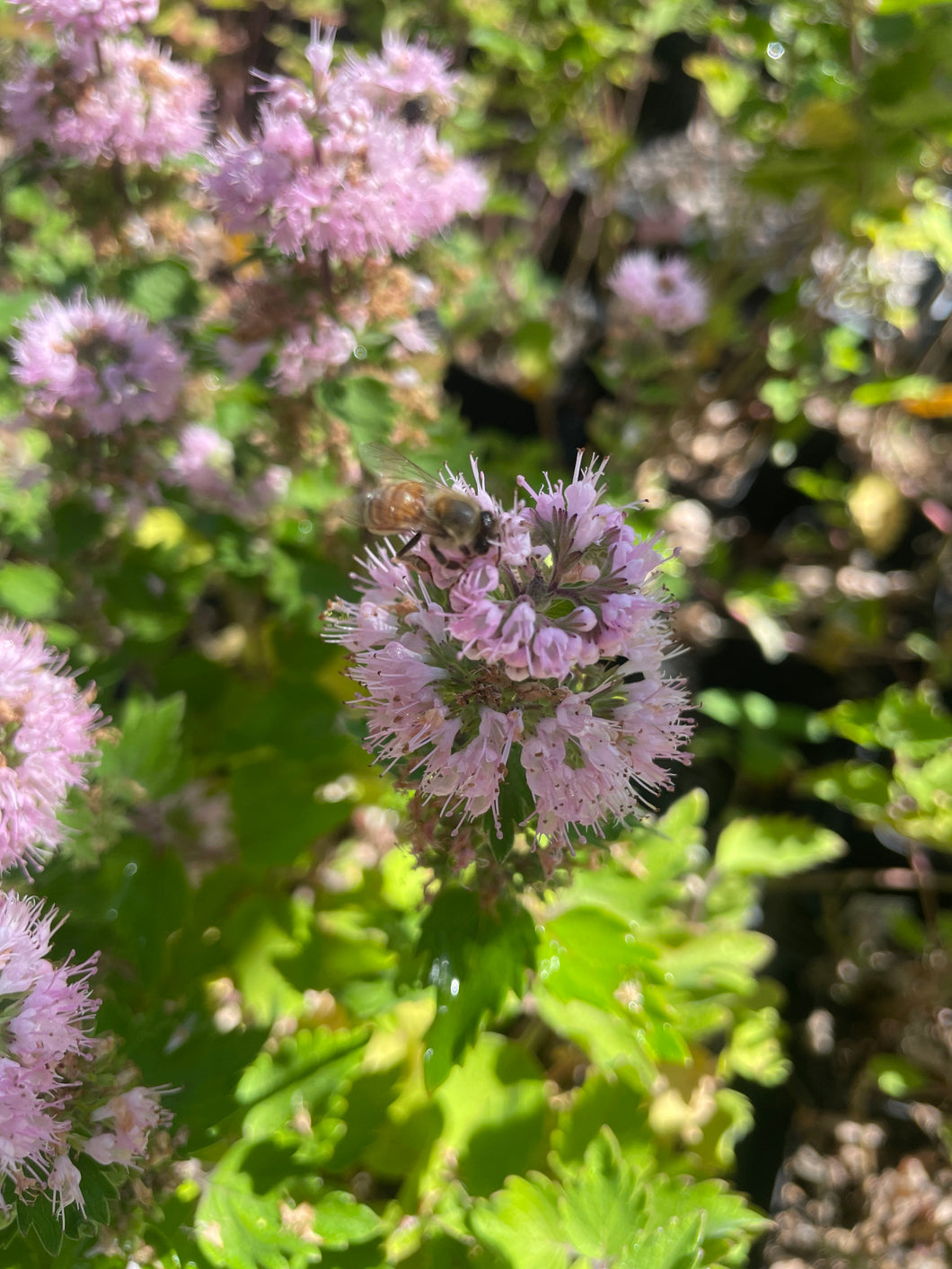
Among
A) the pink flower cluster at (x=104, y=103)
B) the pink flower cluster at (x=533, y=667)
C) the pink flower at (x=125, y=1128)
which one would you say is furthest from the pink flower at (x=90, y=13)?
the pink flower at (x=125, y=1128)

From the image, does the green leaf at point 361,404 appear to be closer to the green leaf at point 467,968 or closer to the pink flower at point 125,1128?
the green leaf at point 467,968

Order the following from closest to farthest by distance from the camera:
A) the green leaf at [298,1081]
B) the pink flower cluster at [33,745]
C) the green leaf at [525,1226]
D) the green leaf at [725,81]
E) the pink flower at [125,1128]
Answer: the pink flower at [125,1128] < the pink flower cluster at [33,745] < the green leaf at [525,1226] < the green leaf at [298,1081] < the green leaf at [725,81]

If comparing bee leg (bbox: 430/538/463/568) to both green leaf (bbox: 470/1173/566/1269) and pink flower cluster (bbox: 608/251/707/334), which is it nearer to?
green leaf (bbox: 470/1173/566/1269)

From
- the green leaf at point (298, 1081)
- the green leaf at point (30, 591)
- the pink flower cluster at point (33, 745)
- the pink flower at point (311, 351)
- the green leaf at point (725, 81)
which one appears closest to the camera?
the pink flower cluster at point (33, 745)

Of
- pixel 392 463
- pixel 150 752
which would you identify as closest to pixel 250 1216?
pixel 150 752

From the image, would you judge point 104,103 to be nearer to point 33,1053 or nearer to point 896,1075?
point 33,1053

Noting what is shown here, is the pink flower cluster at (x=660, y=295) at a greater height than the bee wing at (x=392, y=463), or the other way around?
the bee wing at (x=392, y=463)

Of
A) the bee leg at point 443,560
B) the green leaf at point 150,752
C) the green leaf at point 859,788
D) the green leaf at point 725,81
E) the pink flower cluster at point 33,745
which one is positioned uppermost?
the green leaf at point 725,81

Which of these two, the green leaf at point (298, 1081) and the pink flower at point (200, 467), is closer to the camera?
the green leaf at point (298, 1081)
